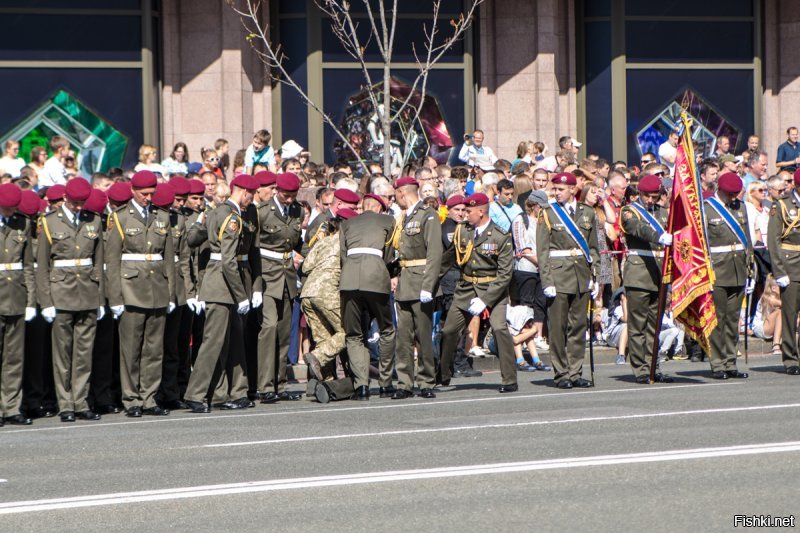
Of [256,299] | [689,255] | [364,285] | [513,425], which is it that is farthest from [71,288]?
[689,255]

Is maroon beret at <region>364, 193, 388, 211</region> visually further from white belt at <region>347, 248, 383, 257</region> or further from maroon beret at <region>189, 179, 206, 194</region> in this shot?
maroon beret at <region>189, 179, 206, 194</region>

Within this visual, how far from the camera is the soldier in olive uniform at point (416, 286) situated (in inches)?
565

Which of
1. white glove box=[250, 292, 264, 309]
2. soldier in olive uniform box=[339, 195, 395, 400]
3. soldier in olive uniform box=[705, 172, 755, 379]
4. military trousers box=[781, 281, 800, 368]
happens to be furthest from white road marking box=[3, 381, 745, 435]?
military trousers box=[781, 281, 800, 368]

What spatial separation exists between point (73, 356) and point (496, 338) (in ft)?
12.5

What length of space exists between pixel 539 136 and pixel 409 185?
447 inches

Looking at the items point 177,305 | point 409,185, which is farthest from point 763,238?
point 177,305

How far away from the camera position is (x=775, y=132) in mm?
27172

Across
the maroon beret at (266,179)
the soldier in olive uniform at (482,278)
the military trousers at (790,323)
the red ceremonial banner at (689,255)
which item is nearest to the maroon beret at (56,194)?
the maroon beret at (266,179)

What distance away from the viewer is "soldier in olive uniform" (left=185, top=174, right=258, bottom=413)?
13781 millimetres

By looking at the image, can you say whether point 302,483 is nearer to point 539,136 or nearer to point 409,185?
point 409,185

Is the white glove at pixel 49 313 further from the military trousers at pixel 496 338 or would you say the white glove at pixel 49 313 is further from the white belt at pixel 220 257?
the military trousers at pixel 496 338

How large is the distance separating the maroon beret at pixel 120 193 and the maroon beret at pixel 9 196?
82 cm

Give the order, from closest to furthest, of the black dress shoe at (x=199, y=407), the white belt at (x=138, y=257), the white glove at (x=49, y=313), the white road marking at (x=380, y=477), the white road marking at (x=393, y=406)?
the white road marking at (x=380, y=477), the white road marking at (x=393, y=406), the white glove at (x=49, y=313), the white belt at (x=138, y=257), the black dress shoe at (x=199, y=407)

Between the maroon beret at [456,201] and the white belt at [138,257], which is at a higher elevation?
the maroon beret at [456,201]
